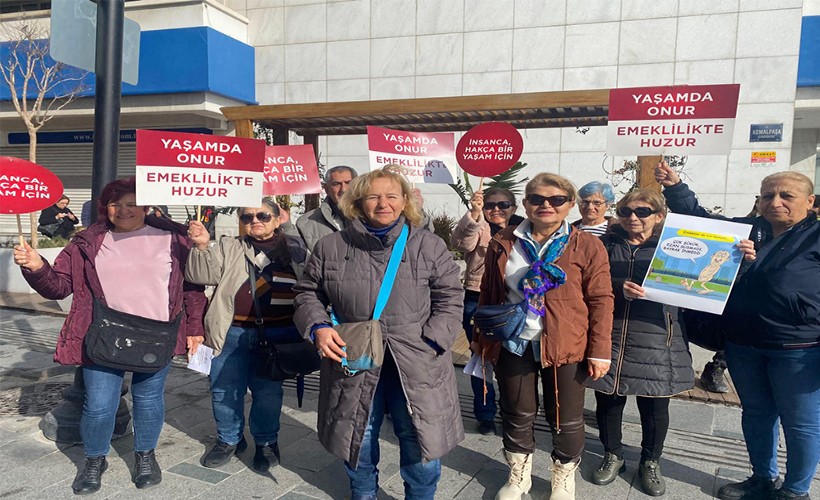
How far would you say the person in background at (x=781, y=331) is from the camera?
3.04 metres

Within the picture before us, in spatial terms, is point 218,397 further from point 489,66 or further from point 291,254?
point 489,66

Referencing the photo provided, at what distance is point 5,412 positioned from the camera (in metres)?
4.70

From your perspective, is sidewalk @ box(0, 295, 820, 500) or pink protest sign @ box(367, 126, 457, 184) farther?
pink protest sign @ box(367, 126, 457, 184)

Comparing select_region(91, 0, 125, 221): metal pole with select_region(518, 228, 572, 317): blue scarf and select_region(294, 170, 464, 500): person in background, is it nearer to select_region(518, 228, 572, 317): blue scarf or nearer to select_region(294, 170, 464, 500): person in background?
select_region(294, 170, 464, 500): person in background

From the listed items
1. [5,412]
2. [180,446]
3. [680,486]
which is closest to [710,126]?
[680,486]

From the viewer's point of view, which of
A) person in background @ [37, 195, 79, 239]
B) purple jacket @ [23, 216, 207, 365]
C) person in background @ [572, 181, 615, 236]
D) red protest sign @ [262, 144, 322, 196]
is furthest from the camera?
person in background @ [37, 195, 79, 239]

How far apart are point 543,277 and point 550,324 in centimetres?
24

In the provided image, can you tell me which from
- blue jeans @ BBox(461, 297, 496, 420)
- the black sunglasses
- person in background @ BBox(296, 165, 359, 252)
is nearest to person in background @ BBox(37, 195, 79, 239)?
person in background @ BBox(296, 165, 359, 252)

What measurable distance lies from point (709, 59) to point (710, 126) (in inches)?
386

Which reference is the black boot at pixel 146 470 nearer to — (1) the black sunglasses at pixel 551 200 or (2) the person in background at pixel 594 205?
(1) the black sunglasses at pixel 551 200

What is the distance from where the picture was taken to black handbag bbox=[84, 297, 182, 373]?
328 cm

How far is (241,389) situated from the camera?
12.3 ft

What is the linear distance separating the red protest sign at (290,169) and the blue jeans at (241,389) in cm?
188

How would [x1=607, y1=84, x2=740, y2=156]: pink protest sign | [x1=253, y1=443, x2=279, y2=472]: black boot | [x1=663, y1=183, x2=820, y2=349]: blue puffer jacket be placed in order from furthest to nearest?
[x1=607, y1=84, x2=740, y2=156]: pink protest sign < [x1=253, y1=443, x2=279, y2=472]: black boot < [x1=663, y1=183, x2=820, y2=349]: blue puffer jacket
